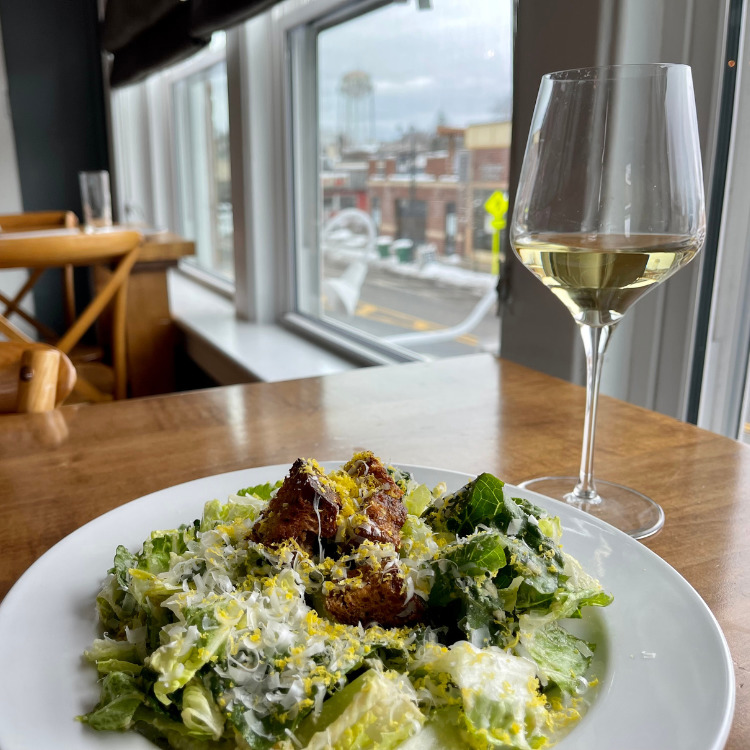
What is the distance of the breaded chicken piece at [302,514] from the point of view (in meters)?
0.38

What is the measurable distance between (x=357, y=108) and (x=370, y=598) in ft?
6.33

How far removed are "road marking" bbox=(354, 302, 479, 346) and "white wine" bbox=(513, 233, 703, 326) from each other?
1.31m

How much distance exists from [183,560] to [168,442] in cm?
38

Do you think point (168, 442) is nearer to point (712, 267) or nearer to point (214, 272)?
point (712, 267)

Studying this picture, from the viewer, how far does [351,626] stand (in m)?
0.34

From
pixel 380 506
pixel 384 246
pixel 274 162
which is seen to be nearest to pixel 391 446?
pixel 380 506

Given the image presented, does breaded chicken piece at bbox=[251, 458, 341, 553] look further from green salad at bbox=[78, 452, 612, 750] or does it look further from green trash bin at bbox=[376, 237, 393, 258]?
green trash bin at bbox=[376, 237, 393, 258]

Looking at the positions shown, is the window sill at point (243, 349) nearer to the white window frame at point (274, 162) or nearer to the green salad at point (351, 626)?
the white window frame at point (274, 162)

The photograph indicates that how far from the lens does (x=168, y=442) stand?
2.48ft

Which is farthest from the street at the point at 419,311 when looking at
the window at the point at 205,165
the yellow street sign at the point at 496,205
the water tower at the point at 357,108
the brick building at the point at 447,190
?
the window at the point at 205,165

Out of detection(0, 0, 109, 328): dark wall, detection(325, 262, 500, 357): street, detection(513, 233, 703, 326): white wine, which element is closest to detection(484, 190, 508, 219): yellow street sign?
detection(325, 262, 500, 357): street

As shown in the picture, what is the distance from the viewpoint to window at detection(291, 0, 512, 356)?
166 cm

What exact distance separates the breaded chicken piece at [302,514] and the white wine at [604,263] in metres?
0.25

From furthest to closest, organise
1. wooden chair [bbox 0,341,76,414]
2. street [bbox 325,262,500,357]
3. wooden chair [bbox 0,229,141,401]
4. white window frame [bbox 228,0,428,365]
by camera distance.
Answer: white window frame [bbox 228,0,428,365] → wooden chair [bbox 0,229,141,401] → street [bbox 325,262,500,357] → wooden chair [bbox 0,341,76,414]
